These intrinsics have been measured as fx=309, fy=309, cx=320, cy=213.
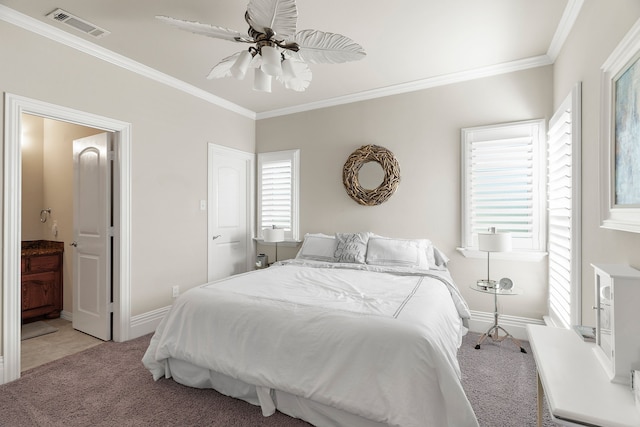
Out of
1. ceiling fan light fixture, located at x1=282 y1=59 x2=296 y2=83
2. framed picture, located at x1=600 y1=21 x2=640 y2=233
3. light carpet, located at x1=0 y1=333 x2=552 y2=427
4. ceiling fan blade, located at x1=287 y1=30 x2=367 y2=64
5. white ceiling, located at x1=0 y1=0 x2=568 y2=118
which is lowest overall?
light carpet, located at x1=0 y1=333 x2=552 y2=427

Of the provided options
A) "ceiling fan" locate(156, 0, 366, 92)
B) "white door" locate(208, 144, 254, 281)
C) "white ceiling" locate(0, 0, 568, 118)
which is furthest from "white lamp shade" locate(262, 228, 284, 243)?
"ceiling fan" locate(156, 0, 366, 92)

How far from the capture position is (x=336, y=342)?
1.75 metres

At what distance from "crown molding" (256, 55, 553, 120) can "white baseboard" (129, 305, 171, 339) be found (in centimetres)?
318

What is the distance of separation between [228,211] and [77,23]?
2.59 metres

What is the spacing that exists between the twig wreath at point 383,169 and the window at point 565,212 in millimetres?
1561

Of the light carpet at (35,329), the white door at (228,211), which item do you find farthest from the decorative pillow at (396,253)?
the light carpet at (35,329)

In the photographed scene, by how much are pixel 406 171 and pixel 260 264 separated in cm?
242

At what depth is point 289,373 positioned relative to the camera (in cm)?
Answer: 184

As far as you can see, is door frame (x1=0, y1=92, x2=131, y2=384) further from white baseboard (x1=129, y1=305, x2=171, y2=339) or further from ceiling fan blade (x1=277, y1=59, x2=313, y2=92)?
ceiling fan blade (x1=277, y1=59, x2=313, y2=92)

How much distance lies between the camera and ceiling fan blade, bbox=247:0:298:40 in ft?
5.99

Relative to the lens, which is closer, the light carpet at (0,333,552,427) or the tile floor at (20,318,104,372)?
the light carpet at (0,333,552,427)

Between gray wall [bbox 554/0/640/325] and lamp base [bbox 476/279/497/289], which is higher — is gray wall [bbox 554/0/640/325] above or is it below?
above

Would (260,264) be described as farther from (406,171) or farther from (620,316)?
(620,316)

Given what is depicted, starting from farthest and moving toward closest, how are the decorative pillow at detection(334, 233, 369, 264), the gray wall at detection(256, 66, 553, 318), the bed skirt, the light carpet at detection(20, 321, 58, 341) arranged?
the decorative pillow at detection(334, 233, 369, 264) → the light carpet at detection(20, 321, 58, 341) → the gray wall at detection(256, 66, 553, 318) → the bed skirt
